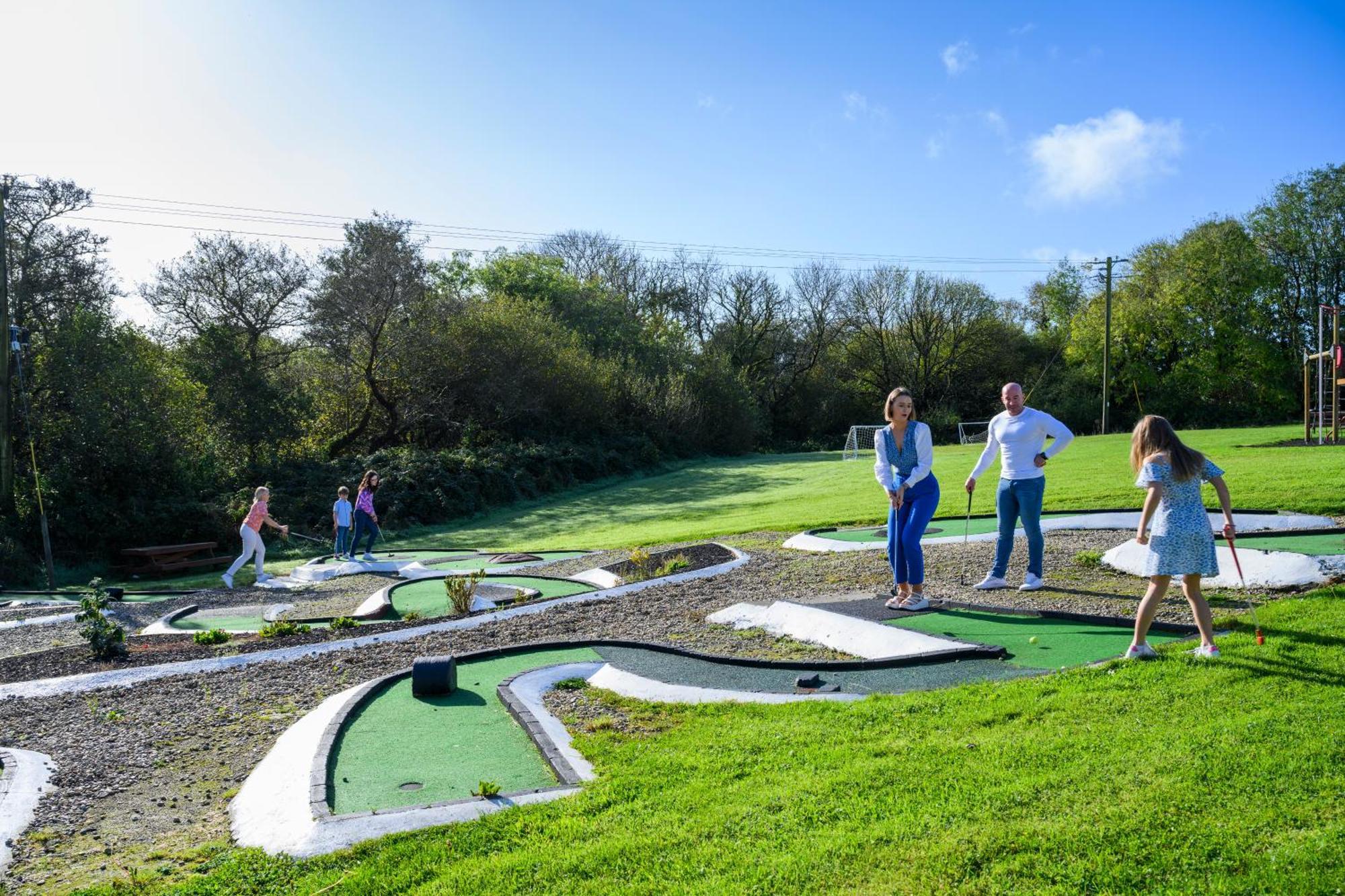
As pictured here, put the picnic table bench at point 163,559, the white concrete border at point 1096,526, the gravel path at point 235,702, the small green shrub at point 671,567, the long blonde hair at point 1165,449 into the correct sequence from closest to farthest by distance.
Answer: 1. the gravel path at point 235,702
2. the long blonde hair at point 1165,449
3. the white concrete border at point 1096,526
4. the small green shrub at point 671,567
5. the picnic table bench at point 163,559

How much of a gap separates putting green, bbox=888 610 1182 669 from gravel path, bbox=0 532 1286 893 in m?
0.55

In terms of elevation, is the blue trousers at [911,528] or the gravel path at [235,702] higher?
the blue trousers at [911,528]

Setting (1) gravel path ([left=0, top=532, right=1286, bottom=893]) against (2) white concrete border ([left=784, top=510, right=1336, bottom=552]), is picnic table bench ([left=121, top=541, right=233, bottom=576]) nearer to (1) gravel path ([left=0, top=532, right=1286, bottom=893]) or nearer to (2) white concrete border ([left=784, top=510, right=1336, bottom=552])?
(2) white concrete border ([left=784, top=510, right=1336, bottom=552])

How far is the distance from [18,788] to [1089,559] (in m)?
9.61

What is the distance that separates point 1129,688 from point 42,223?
28012mm

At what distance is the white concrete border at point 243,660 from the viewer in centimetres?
823

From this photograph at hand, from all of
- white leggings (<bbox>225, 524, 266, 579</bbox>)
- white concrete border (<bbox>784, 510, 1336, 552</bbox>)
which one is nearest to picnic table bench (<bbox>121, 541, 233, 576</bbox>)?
white leggings (<bbox>225, 524, 266, 579</bbox>)

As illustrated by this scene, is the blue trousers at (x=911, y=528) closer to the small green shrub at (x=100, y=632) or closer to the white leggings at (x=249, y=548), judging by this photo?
the small green shrub at (x=100, y=632)

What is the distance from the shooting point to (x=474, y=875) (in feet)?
12.2

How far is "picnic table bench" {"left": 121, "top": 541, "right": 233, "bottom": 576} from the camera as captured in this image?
20.7 m

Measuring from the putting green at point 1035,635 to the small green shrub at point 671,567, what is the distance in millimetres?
5180

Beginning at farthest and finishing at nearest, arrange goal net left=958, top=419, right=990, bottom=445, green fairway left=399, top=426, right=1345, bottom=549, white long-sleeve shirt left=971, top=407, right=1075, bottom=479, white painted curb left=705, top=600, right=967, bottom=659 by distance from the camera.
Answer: goal net left=958, top=419, right=990, bottom=445 → green fairway left=399, top=426, right=1345, bottom=549 → white long-sleeve shirt left=971, top=407, right=1075, bottom=479 → white painted curb left=705, top=600, right=967, bottom=659

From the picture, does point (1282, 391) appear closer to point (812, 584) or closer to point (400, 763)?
point (812, 584)

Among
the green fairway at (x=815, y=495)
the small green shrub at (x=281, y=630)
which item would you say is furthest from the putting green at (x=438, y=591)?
the green fairway at (x=815, y=495)
